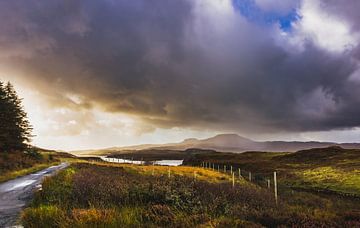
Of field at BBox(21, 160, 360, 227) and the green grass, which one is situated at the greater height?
field at BBox(21, 160, 360, 227)

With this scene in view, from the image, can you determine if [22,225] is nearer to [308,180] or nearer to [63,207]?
[63,207]

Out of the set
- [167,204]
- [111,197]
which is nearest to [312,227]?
[167,204]

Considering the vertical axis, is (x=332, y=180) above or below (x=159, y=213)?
below

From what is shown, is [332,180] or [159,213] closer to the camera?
[159,213]

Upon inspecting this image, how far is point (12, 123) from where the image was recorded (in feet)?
162

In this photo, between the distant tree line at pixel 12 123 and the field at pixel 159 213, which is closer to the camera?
the field at pixel 159 213

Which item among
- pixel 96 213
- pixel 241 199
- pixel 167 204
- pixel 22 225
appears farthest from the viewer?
pixel 241 199

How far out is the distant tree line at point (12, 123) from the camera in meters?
47.0

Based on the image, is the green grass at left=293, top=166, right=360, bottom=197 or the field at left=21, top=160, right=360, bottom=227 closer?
the field at left=21, top=160, right=360, bottom=227

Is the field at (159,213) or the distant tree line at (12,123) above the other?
the distant tree line at (12,123)

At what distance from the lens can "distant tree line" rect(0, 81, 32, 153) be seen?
47.0 m

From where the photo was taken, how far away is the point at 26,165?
40000 mm

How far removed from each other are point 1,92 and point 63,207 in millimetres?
43459

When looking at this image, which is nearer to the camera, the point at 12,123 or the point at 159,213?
the point at 159,213
